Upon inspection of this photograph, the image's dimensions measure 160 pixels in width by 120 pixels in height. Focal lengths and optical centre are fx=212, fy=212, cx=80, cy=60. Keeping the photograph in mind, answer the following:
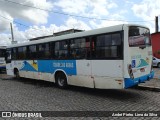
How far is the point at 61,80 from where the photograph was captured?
11289 millimetres

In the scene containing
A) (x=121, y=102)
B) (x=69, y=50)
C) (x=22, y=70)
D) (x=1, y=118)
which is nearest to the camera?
(x=1, y=118)

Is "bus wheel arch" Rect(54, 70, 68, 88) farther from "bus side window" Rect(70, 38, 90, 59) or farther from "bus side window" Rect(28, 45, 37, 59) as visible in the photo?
"bus side window" Rect(28, 45, 37, 59)

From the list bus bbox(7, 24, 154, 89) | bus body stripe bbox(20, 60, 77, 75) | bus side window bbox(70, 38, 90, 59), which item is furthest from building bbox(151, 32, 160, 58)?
bus side window bbox(70, 38, 90, 59)

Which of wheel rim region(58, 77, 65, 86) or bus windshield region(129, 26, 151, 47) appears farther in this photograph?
wheel rim region(58, 77, 65, 86)

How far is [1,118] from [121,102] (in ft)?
13.6

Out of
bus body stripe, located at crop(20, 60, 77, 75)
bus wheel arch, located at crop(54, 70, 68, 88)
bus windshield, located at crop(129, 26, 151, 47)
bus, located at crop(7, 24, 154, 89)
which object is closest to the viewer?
bus, located at crop(7, 24, 154, 89)

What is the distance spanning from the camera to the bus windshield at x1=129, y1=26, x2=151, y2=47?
8047mm

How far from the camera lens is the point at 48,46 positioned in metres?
11.8

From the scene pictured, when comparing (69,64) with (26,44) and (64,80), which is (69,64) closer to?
(64,80)

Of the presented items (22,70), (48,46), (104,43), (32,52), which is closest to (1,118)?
(104,43)

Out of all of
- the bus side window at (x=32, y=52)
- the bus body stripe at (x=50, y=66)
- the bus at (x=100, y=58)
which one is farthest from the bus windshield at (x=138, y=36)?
the bus side window at (x=32, y=52)

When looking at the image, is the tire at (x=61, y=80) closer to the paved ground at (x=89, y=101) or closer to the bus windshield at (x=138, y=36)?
the paved ground at (x=89, y=101)

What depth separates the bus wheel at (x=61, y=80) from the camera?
36.2 ft

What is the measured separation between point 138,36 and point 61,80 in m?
4.80
